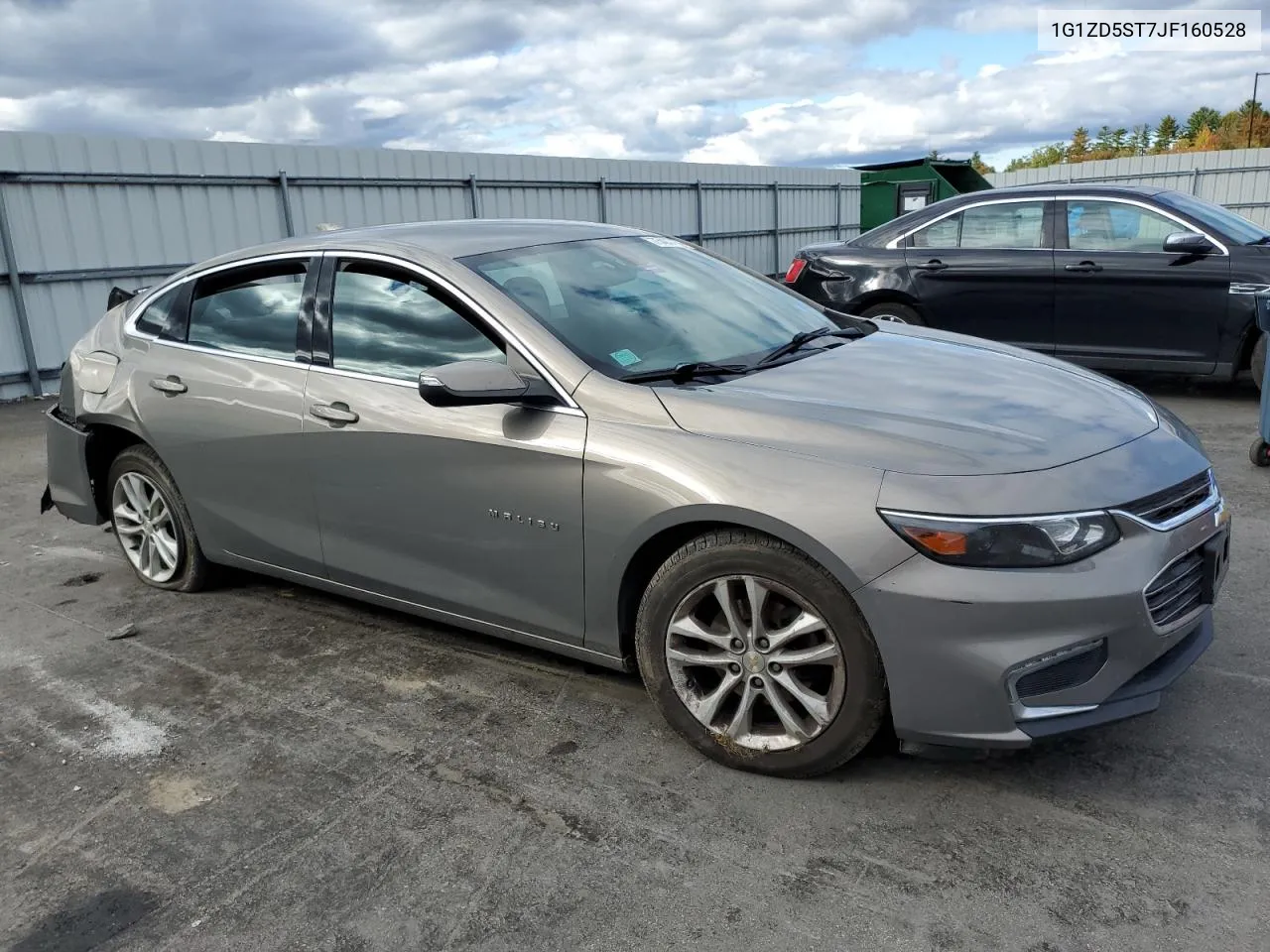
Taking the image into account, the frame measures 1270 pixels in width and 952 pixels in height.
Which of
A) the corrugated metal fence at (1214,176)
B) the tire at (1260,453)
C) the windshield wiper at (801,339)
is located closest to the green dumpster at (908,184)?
the corrugated metal fence at (1214,176)

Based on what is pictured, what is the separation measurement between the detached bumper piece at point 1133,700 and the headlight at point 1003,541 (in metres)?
0.40

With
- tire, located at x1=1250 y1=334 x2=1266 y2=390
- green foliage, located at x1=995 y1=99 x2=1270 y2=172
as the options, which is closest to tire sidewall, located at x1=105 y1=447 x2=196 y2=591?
tire, located at x1=1250 y1=334 x2=1266 y2=390

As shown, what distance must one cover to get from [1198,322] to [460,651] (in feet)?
20.3

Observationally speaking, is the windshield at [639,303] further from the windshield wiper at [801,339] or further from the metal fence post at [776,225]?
the metal fence post at [776,225]

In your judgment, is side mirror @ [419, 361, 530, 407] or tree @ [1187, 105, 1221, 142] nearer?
side mirror @ [419, 361, 530, 407]

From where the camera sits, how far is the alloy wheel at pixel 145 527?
4.65 m

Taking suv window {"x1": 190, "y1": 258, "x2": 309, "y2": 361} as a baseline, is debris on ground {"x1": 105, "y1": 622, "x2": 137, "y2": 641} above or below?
below

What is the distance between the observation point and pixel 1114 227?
25.6 feet

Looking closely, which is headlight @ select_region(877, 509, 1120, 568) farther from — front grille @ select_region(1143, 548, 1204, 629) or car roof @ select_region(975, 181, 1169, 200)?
car roof @ select_region(975, 181, 1169, 200)

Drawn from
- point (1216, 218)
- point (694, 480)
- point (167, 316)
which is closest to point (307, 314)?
point (167, 316)

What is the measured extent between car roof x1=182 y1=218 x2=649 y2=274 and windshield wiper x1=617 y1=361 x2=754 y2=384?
86cm

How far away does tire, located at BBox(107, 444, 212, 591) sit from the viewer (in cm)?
454

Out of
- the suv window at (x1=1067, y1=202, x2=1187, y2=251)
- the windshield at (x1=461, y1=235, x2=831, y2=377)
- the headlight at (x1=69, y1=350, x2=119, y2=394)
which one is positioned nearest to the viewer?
the windshield at (x1=461, y1=235, x2=831, y2=377)

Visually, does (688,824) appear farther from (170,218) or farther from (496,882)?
(170,218)
